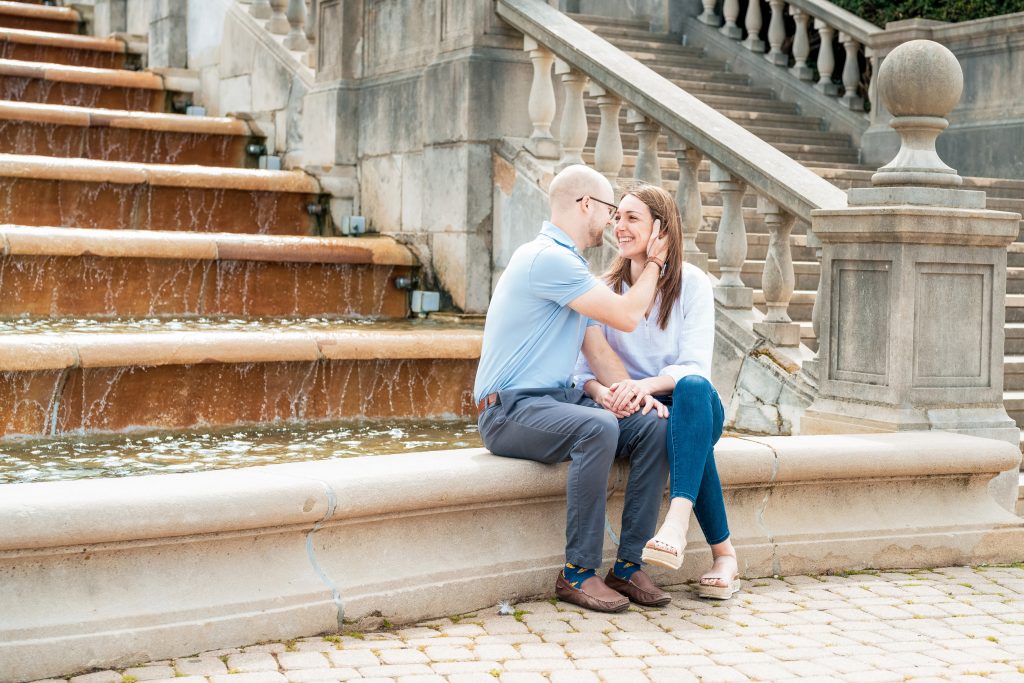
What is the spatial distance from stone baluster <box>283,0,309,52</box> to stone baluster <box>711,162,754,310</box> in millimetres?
5204

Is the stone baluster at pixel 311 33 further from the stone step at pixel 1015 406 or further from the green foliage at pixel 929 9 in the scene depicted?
the stone step at pixel 1015 406

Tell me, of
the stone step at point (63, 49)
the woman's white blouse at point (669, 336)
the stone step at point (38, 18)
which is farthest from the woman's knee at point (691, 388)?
the stone step at point (38, 18)

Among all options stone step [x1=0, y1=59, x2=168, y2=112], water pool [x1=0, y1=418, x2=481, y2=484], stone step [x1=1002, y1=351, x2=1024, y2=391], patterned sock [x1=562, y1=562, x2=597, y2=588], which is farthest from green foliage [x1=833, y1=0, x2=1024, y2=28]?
patterned sock [x1=562, y1=562, x2=597, y2=588]

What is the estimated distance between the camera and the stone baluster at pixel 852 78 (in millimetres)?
12875

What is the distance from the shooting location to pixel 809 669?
3.92 m

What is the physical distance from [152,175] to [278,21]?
9.80 ft

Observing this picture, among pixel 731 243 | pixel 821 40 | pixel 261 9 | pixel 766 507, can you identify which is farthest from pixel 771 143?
pixel 766 507

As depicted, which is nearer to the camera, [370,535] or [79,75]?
[370,535]

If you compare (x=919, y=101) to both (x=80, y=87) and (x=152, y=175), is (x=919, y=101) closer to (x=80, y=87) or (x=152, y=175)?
(x=152, y=175)

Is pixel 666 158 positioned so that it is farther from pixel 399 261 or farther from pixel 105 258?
pixel 105 258

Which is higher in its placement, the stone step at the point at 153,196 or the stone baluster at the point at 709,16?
the stone baluster at the point at 709,16

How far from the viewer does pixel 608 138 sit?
→ 25.8ft

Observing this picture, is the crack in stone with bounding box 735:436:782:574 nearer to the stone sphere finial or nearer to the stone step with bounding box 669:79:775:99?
the stone sphere finial

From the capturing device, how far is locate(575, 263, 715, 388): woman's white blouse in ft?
16.2
